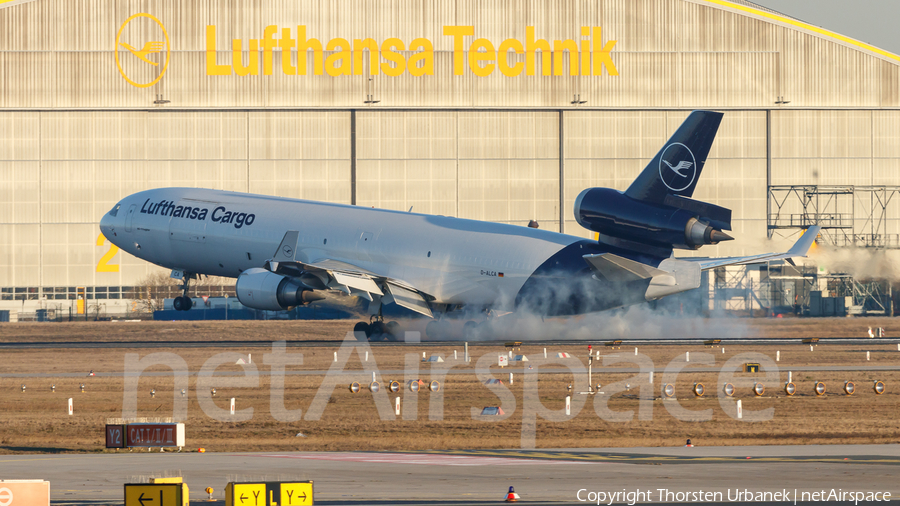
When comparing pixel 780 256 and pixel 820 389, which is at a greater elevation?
pixel 780 256

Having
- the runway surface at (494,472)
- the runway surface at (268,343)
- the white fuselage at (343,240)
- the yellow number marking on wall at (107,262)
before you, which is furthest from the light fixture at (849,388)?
the yellow number marking on wall at (107,262)

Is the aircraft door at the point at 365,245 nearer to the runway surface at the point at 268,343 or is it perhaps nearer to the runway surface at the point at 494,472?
the runway surface at the point at 268,343

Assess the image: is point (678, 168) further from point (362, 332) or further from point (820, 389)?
point (362, 332)

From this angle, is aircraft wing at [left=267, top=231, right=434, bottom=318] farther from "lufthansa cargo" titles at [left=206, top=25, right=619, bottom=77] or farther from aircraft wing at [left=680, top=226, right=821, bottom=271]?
"lufthansa cargo" titles at [left=206, top=25, right=619, bottom=77]

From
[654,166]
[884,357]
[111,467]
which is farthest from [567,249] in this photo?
[111,467]

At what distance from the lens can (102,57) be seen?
3543 inches

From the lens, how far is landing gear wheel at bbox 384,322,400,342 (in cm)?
5553

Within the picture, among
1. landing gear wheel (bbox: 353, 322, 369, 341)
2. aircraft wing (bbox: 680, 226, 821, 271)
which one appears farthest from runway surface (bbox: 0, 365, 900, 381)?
landing gear wheel (bbox: 353, 322, 369, 341)

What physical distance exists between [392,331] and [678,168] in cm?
1903

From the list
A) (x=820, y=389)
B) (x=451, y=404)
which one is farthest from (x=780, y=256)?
(x=451, y=404)

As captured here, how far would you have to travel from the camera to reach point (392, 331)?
183 feet

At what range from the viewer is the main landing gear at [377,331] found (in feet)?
179

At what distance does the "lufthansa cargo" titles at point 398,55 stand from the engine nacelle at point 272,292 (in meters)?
40.3

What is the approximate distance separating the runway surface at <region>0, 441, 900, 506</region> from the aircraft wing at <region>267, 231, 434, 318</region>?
86.5ft
